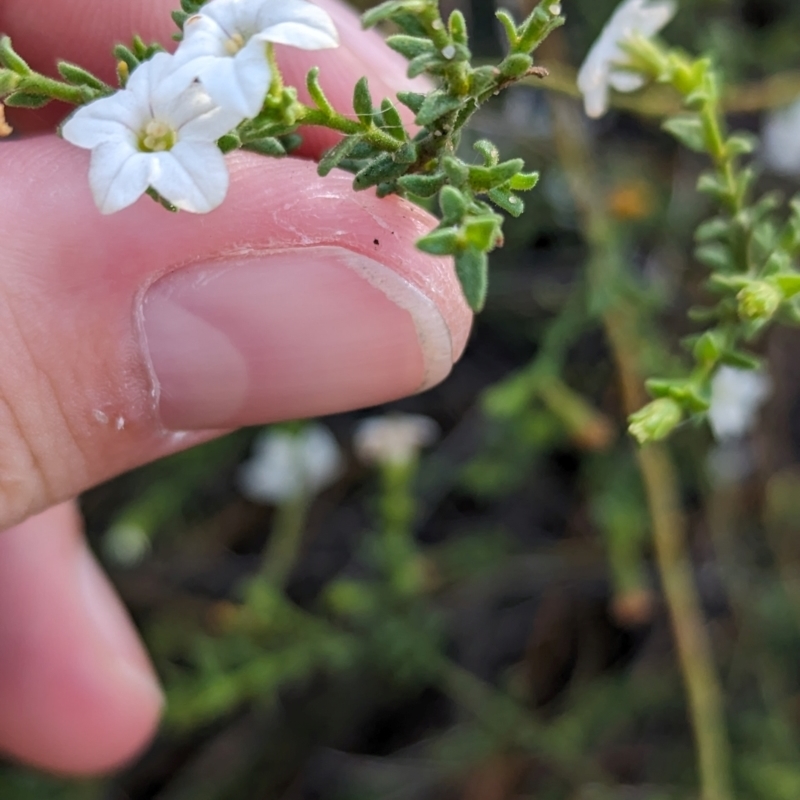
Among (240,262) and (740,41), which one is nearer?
(240,262)

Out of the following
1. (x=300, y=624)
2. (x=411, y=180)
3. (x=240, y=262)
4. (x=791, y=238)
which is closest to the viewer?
(x=411, y=180)

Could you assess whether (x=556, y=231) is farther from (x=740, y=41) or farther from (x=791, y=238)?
Answer: (x=791, y=238)

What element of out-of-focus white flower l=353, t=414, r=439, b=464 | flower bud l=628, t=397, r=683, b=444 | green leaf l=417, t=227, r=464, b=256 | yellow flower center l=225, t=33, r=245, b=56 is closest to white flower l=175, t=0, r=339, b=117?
yellow flower center l=225, t=33, r=245, b=56

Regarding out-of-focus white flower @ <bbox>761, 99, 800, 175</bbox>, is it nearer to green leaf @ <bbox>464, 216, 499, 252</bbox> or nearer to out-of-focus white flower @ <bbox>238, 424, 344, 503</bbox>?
out-of-focus white flower @ <bbox>238, 424, 344, 503</bbox>

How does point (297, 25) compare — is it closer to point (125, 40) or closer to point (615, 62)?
point (615, 62)

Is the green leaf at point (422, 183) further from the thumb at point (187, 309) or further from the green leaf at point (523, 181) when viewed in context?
the thumb at point (187, 309)

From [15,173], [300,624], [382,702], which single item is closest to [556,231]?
[300,624]
